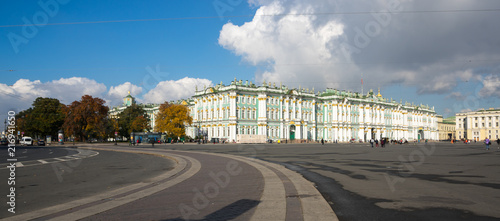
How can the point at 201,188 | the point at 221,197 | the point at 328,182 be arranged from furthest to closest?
1. the point at 328,182
2. the point at 201,188
3. the point at 221,197

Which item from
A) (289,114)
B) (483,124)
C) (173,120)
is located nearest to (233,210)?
(173,120)

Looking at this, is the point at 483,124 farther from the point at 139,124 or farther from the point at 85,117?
the point at 85,117

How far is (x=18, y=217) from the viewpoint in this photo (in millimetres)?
8070

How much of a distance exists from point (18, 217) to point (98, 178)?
7806 millimetres

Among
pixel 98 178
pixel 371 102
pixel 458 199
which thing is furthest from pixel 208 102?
pixel 458 199

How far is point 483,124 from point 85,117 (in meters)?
173

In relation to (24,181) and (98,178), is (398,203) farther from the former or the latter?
(24,181)

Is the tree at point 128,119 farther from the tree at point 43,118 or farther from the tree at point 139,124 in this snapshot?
the tree at point 43,118

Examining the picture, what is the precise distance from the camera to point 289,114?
343 feet

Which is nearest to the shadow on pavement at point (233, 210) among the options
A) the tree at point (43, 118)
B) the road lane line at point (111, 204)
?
the road lane line at point (111, 204)

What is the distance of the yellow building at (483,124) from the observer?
168 metres

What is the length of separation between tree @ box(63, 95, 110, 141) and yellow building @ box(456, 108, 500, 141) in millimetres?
163509

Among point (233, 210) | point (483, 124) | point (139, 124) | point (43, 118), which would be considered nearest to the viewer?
point (233, 210)

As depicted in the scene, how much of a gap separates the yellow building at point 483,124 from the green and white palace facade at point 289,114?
55127 mm
